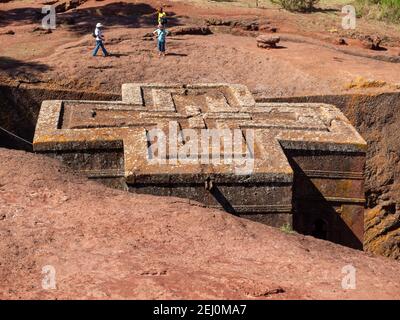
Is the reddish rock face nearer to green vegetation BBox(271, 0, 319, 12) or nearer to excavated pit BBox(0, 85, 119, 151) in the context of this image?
excavated pit BBox(0, 85, 119, 151)

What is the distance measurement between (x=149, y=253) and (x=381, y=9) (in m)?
19.8

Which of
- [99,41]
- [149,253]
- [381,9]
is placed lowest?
[149,253]

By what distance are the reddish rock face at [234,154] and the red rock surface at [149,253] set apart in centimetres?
138

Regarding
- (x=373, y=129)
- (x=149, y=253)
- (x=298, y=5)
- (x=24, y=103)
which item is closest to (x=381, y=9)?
(x=298, y=5)

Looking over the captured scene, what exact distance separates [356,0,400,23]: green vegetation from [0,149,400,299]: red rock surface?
17.7 meters

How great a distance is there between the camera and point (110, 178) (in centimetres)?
881

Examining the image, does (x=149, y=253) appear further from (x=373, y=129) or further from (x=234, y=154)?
(x=373, y=129)

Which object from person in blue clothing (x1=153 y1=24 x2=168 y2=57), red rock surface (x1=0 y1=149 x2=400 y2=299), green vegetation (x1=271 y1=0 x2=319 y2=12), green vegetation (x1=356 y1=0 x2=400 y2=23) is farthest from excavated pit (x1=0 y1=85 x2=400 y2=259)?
green vegetation (x1=271 y1=0 x2=319 y2=12)

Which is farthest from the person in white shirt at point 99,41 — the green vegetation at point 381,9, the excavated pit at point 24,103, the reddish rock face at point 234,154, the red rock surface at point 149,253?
the green vegetation at point 381,9

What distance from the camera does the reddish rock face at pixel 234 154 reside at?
8.30m

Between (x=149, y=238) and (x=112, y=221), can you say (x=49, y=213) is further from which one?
(x=149, y=238)

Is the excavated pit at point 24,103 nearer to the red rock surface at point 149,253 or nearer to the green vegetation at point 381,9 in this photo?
Answer: the red rock surface at point 149,253

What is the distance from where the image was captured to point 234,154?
8.59m

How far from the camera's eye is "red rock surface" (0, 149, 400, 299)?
15.4ft
